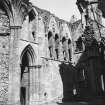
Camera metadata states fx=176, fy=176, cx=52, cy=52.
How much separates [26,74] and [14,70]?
26.5 feet

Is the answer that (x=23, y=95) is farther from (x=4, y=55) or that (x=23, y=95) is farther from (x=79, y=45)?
(x=79, y=45)

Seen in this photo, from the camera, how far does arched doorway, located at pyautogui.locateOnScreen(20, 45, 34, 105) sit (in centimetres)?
1739

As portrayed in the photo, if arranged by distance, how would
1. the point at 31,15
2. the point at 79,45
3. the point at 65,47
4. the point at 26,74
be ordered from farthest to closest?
the point at 79,45 < the point at 65,47 < the point at 31,15 < the point at 26,74

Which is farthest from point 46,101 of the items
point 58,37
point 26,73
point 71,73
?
point 58,37

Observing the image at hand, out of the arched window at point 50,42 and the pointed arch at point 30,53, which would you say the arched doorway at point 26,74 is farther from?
the arched window at point 50,42

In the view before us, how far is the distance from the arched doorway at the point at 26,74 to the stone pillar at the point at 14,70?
6.97 meters

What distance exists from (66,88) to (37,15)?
29.8ft

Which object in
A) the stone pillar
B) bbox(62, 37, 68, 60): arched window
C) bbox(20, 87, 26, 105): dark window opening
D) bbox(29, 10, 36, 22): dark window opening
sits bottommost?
bbox(20, 87, 26, 105): dark window opening

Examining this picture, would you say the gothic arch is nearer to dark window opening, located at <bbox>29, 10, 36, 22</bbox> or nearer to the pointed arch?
the pointed arch

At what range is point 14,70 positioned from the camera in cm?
1001

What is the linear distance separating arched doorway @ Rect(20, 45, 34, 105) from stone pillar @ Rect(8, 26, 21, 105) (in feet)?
22.9

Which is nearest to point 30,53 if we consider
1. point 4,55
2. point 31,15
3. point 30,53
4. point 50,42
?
point 30,53

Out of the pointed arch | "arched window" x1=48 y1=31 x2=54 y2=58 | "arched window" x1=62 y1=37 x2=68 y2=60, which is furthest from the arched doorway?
"arched window" x1=62 y1=37 x2=68 y2=60

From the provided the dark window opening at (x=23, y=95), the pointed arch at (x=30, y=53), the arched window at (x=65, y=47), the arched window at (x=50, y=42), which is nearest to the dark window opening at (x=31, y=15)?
the arched window at (x=50, y=42)
